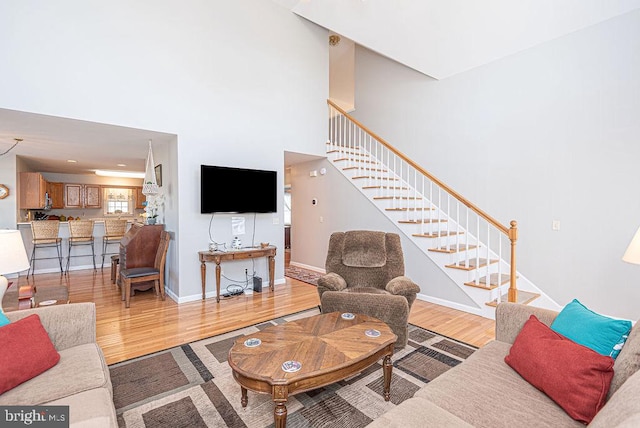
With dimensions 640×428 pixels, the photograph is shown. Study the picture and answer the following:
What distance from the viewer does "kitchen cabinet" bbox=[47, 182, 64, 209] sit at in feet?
24.1

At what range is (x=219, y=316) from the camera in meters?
3.50

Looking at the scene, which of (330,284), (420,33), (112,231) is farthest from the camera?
(112,231)

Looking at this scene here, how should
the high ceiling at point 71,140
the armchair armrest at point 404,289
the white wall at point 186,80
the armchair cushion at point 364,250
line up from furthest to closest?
the high ceiling at point 71,140 → the armchair cushion at point 364,250 → the white wall at point 186,80 → the armchair armrest at point 404,289

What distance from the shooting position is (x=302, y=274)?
5637mm

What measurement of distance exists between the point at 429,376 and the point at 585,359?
3.87 feet

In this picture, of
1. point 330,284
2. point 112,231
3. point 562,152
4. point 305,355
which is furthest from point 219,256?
point 562,152

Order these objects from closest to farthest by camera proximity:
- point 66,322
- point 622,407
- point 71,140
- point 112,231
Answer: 1. point 622,407
2. point 66,322
3. point 71,140
4. point 112,231

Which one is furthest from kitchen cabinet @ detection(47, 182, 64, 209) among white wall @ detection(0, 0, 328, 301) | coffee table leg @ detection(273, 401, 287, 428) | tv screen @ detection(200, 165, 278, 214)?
coffee table leg @ detection(273, 401, 287, 428)

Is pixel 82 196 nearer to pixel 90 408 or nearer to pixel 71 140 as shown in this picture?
pixel 71 140

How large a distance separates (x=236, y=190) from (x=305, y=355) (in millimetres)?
3073

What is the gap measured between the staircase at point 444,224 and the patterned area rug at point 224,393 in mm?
1253

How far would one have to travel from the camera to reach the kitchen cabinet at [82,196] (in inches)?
313

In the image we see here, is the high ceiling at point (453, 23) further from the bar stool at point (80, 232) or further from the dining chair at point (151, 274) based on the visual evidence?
the bar stool at point (80, 232)

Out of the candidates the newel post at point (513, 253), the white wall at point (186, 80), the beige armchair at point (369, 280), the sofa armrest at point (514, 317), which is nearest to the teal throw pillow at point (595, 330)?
the sofa armrest at point (514, 317)
